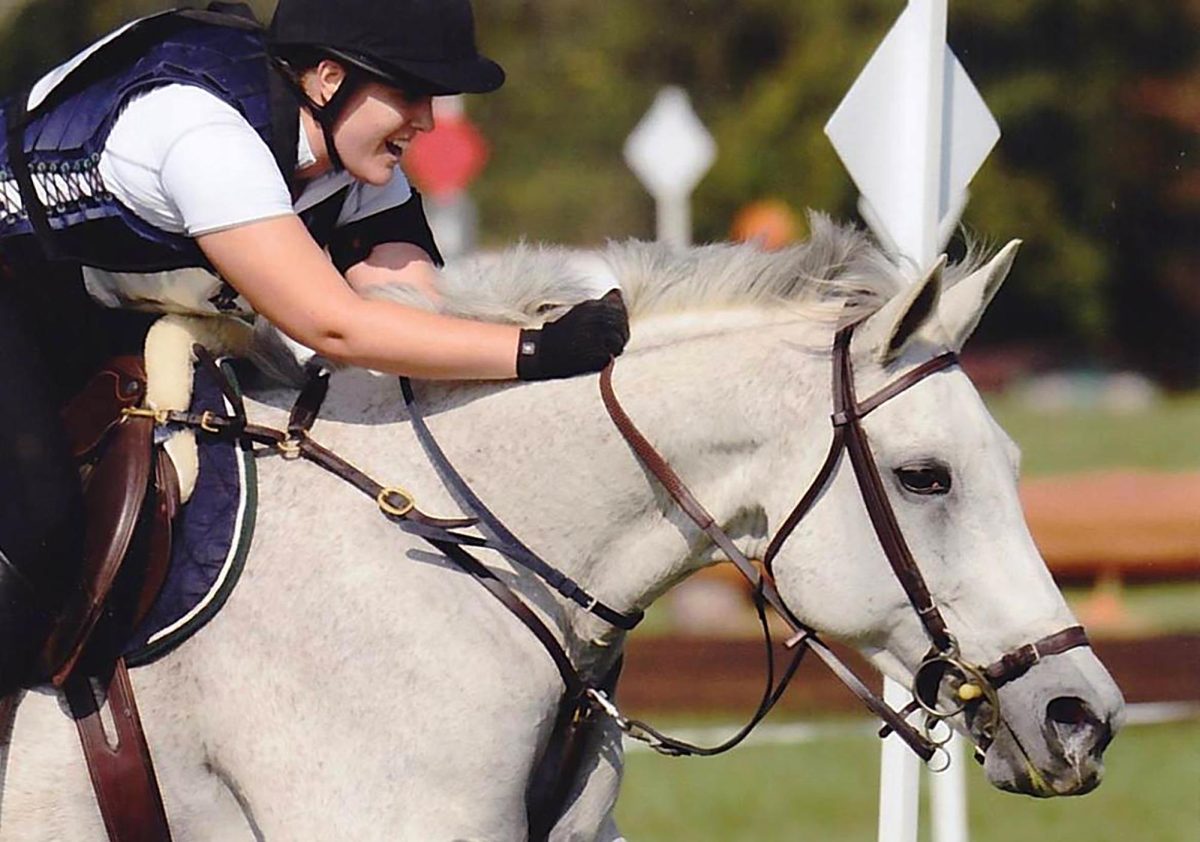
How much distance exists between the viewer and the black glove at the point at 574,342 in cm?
395

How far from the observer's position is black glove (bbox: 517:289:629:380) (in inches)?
155

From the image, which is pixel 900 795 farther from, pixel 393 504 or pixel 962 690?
pixel 393 504

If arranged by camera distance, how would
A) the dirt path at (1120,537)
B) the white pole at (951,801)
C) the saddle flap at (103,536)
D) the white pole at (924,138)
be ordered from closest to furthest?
1. the saddle flap at (103,536)
2. the white pole at (924,138)
3. the white pole at (951,801)
4. the dirt path at (1120,537)

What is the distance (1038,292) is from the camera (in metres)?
40.6

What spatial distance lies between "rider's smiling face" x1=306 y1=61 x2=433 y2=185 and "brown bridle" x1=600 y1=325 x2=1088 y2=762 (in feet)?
2.13

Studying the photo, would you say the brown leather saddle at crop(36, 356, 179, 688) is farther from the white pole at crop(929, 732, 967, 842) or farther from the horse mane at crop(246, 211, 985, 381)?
the white pole at crop(929, 732, 967, 842)

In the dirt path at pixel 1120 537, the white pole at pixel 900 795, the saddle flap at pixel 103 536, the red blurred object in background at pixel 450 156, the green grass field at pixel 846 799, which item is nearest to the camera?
the saddle flap at pixel 103 536

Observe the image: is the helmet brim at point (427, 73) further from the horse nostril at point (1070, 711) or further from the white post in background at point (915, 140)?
the white post in background at point (915, 140)

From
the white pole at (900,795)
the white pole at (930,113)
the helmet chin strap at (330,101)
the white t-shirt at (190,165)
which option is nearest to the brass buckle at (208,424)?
the white t-shirt at (190,165)

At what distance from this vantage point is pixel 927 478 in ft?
12.5

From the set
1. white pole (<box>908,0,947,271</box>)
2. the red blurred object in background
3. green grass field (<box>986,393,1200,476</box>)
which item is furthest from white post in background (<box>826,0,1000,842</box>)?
green grass field (<box>986,393,1200,476</box>)

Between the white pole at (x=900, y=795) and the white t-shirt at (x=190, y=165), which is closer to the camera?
the white t-shirt at (x=190, y=165)

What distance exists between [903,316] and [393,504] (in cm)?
100

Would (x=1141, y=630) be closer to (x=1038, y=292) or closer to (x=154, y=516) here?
(x=154, y=516)
